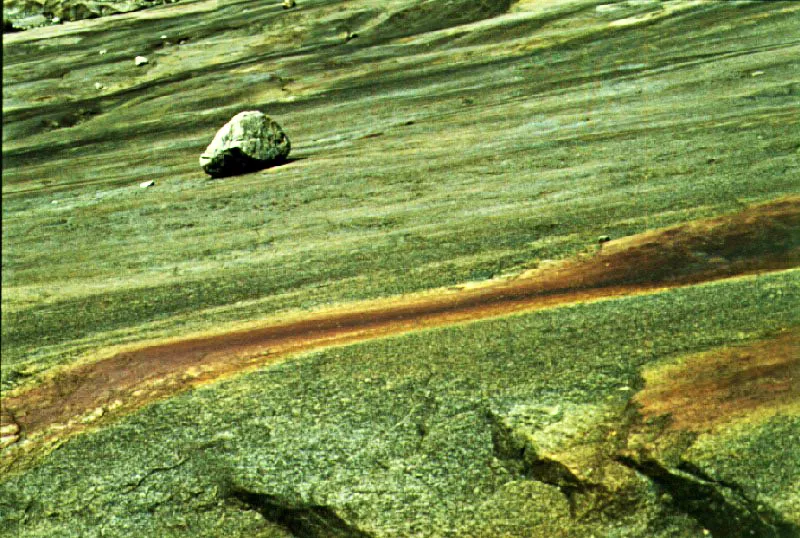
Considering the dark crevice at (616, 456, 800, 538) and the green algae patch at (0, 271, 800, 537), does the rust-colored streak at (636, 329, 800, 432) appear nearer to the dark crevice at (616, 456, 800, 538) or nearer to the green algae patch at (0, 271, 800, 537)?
the green algae patch at (0, 271, 800, 537)

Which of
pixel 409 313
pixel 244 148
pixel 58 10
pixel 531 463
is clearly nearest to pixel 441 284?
pixel 409 313

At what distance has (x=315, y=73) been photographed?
1883 cm

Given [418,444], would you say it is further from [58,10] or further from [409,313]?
[58,10]

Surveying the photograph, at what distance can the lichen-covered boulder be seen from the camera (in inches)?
452

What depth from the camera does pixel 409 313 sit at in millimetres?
6008

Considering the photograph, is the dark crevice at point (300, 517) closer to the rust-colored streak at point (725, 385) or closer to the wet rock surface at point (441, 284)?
the wet rock surface at point (441, 284)

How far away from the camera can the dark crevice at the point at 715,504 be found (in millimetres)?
3408

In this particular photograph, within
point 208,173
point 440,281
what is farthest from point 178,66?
point 440,281

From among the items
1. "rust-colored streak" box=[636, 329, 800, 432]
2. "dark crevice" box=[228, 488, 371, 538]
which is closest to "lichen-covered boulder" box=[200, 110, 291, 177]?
"rust-colored streak" box=[636, 329, 800, 432]

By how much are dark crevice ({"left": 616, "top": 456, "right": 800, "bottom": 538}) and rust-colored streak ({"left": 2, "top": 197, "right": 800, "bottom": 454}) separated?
2.05 meters

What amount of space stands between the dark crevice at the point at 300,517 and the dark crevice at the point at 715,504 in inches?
43.9

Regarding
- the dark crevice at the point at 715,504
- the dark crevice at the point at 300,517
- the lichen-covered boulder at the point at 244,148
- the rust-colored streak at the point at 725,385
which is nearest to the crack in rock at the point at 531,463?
the dark crevice at the point at 715,504

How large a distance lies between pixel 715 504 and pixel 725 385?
901 mm

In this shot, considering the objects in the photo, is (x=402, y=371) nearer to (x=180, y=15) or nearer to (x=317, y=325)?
(x=317, y=325)
